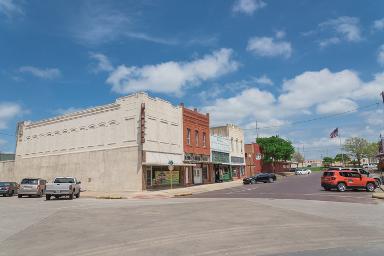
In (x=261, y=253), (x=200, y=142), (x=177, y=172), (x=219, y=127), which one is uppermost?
(x=219, y=127)

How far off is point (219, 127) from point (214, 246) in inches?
2094

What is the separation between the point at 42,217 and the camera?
15.4 m

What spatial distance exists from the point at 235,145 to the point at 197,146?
16.4 metres

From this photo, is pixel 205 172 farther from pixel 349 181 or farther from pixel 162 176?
pixel 349 181

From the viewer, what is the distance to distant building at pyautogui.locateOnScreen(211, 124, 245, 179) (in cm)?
6006

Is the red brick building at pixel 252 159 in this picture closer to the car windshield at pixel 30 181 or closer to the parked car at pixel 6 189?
the parked car at pixel 6 189

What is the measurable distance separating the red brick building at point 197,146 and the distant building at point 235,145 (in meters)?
9.85

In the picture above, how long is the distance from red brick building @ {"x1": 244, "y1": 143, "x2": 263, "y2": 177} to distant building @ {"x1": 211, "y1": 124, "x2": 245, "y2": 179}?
5.93 m

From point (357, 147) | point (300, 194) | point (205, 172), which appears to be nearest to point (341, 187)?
point (300, 194)

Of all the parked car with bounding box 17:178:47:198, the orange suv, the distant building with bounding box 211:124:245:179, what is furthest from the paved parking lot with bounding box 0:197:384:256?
the distant building with bounding box 211:124:245:179

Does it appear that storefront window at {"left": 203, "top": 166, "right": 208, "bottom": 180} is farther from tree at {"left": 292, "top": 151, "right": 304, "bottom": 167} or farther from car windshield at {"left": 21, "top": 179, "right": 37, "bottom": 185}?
tree at {"left": 292, "top": 151, "right": 304, "bottom": 167}

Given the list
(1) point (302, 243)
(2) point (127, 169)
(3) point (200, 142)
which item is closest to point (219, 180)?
(3) point (200, 142)

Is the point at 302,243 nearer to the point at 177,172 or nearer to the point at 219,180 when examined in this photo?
the point at 177,172

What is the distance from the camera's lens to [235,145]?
202 feet
